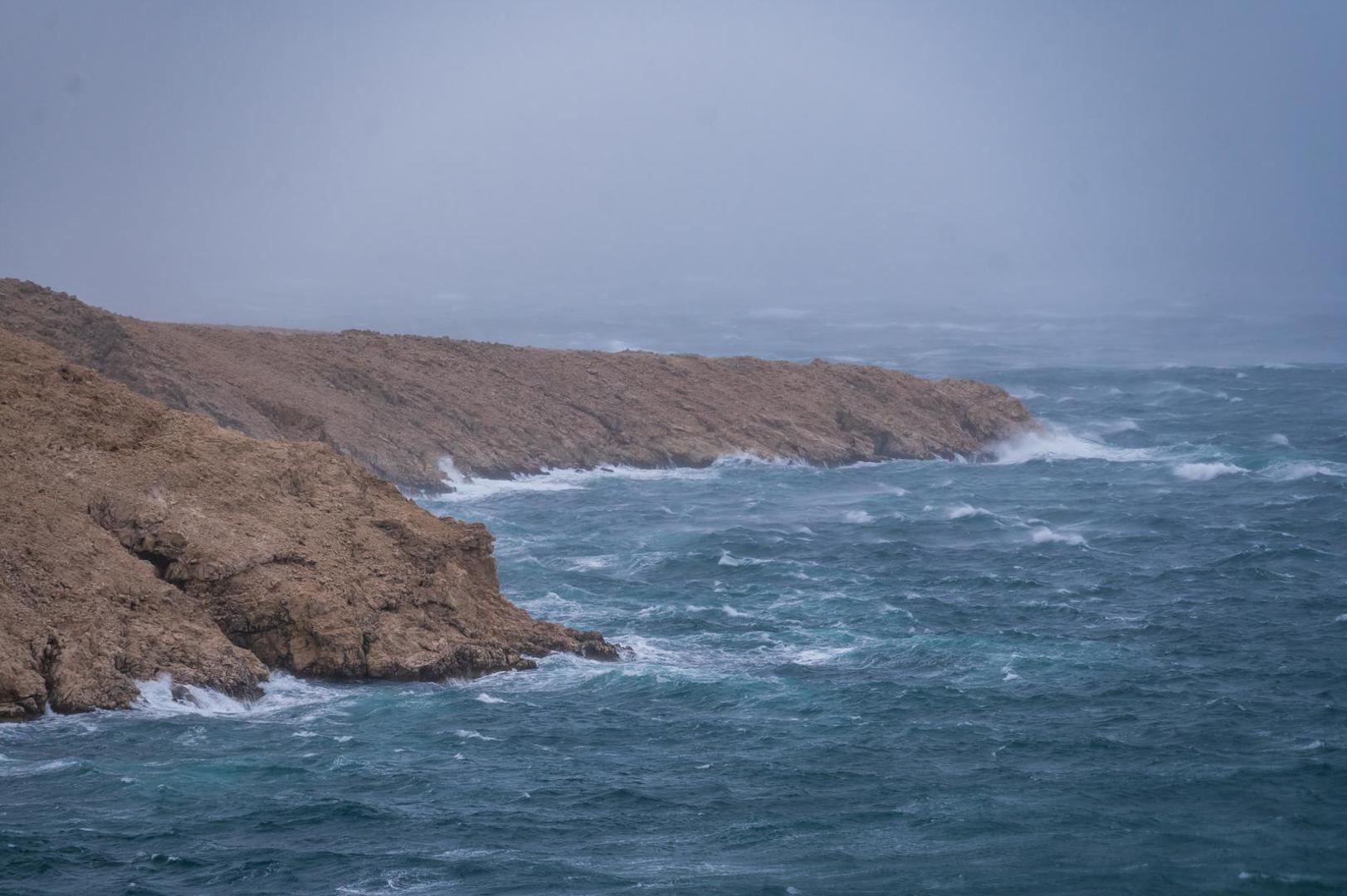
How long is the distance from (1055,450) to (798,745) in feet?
149

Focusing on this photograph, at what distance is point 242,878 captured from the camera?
73.8 ft

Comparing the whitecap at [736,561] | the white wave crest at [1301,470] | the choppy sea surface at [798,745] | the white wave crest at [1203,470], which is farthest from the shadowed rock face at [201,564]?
the white wave crest at [1301,470]

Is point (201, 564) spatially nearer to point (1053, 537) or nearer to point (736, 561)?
point (736, 561)

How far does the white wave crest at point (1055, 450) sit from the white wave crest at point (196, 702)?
46.1 m

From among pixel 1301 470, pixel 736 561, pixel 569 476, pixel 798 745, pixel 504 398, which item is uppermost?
pixel 504 398

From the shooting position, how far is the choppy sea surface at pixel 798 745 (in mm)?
23328

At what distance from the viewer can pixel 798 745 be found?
29.3 metres

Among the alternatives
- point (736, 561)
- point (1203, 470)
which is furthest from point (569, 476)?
point (1203, 470)

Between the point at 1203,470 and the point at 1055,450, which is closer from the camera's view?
the point at 1203,470

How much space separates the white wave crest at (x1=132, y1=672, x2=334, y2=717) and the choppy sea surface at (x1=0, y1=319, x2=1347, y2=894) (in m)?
0.11

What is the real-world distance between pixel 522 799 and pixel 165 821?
20.4ft

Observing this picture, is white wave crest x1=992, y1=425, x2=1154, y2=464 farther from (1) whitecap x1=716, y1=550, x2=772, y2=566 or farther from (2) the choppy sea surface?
(1) whitecap x1=716, y1=550, x2=772, y2=566

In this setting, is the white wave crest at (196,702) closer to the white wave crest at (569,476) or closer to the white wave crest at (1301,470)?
the white wave crest at (569,476)

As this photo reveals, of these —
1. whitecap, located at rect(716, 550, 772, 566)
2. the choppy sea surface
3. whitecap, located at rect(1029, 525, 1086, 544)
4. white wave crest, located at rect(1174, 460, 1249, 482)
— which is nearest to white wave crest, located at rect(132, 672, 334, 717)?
the choppy sea surface
